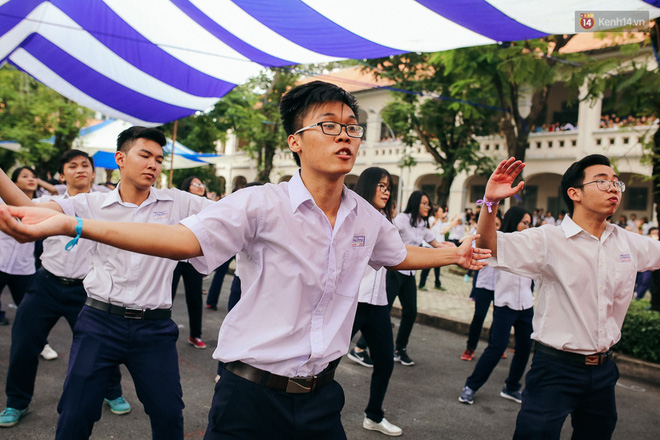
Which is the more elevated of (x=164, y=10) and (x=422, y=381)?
(x=164, y=10)

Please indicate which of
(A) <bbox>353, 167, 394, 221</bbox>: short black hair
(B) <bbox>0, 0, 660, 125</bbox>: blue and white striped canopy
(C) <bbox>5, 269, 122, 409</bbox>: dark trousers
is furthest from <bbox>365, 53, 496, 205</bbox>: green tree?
(C) <bbox>5, 269, 122, 409</bbox>: dark trousers

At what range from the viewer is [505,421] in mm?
4637

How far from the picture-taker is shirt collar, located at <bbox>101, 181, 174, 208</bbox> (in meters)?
3.26

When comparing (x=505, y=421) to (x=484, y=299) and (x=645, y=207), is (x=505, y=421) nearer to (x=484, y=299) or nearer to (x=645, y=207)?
(x=484, y=299)

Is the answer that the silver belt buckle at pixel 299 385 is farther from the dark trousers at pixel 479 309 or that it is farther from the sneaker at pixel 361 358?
the dark trousers at pixel 479 309

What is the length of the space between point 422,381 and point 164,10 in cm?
456

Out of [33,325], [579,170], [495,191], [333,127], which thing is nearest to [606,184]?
[579,170]

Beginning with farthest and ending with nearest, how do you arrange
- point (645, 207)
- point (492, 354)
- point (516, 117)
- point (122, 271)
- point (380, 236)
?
point (645, 207) → point (516, 117) → point (492, 354) → point (122, 271) → point (380, 236)

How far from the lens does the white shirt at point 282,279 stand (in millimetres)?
1983

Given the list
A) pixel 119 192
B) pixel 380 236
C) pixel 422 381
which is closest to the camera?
pixel 380 236

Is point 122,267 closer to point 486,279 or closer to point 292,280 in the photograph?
point 292,280

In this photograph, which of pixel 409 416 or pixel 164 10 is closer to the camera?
pixel 409 416

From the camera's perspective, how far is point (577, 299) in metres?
2.95

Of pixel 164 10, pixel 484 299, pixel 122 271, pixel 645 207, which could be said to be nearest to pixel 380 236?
pixel 122 271
